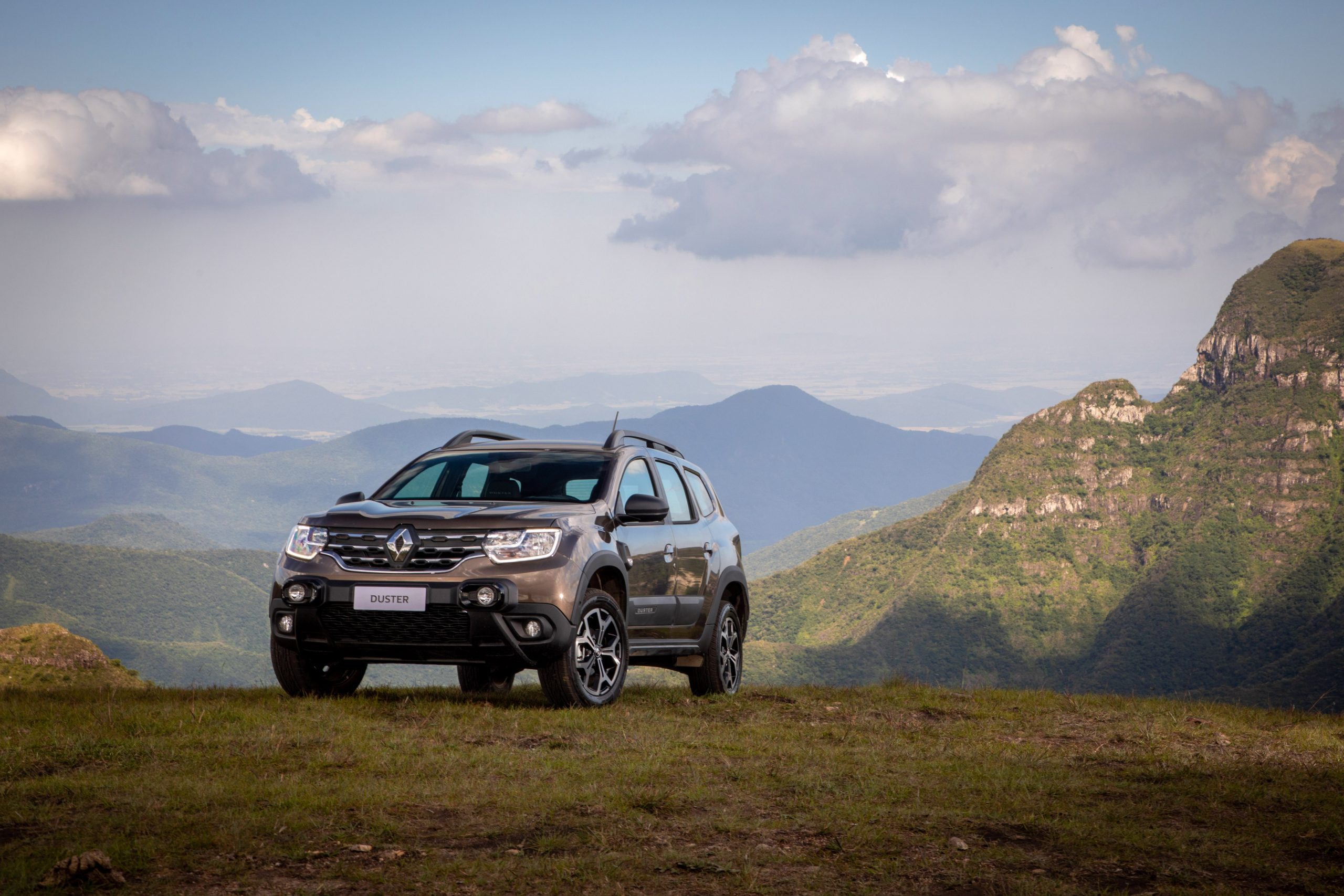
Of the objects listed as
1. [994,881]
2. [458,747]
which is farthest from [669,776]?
[994,881]

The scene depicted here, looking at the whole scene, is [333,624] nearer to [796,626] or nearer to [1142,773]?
[1142,773]

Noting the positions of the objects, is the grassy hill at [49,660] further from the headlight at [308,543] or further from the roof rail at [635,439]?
the headlight at [308,543]

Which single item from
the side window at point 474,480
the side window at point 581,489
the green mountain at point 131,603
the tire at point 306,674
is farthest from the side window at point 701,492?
the green mountain at point 131,603

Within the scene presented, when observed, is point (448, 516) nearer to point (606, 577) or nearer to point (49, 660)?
point (606, 577)

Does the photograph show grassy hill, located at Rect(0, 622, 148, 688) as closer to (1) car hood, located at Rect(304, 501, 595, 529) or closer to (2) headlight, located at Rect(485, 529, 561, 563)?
(1) car hood, located at Rect(304, 501, 595, 529)

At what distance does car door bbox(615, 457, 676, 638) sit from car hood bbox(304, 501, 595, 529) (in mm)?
734

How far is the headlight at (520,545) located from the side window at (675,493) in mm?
2176

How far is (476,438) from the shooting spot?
11.2m

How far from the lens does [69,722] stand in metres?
8.02

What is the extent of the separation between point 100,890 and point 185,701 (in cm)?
498

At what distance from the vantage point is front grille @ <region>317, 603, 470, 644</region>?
8492mm

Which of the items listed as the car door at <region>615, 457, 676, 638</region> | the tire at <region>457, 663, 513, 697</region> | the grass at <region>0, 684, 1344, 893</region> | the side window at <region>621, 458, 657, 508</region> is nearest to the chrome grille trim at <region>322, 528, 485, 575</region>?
the grass at <region>0, 684, 1344, 893</region>

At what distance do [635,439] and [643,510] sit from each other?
1.60m

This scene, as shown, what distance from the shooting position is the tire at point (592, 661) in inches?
352
